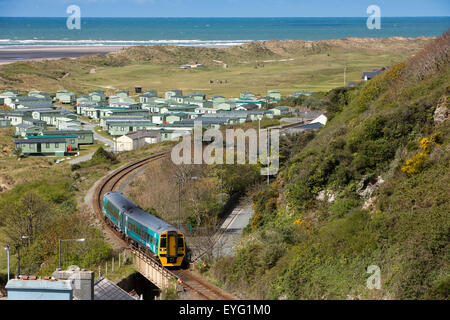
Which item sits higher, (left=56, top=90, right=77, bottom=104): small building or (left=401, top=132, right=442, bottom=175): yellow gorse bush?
(left=401, top=132, right=442, bottom=175): yellow gorse bush

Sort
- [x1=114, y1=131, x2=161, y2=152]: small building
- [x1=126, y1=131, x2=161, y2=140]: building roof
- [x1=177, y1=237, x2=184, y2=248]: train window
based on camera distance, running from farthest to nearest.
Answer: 1. [x1=126, y1=131, x2=161, y2=140]: building roof
2. [x1=114, y1=131, x2=161, y2=152]: small building
3. [x1=177, y1=237, x2=184, y2=248]: train window

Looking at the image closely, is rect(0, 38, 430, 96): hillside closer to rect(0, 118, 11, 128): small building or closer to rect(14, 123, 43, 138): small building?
rect(0, 118, 11, 128): small building

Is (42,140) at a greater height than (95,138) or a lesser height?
greater

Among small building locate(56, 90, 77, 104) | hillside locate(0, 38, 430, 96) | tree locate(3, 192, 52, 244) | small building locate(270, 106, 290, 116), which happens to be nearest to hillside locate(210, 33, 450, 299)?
tree locate(3, 192, 52, 244)

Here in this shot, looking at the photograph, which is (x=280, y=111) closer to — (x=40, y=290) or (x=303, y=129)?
(x=303, y=129)

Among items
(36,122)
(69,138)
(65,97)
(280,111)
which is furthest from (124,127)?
(65,97)
